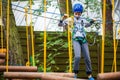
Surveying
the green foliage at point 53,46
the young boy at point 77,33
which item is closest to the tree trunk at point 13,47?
the young boy at point 77,33

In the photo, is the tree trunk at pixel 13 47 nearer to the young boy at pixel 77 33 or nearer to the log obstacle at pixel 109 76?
the young boy at pixel 77 33

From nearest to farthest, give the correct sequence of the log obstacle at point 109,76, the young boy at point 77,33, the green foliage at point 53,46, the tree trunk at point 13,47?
the log obstacle at point 109,76 < the young boy at point 77,33 < the tree trunk at point 13,47 < the green foliage at point 53,46

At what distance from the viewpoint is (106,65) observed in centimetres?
620

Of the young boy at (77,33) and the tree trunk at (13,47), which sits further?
the tree trunk at (13,47)

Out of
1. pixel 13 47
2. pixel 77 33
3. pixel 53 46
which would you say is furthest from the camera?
pixel 53 46

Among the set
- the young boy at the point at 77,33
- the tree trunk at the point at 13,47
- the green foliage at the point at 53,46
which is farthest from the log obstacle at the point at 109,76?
the green foliage at the point at 53,46

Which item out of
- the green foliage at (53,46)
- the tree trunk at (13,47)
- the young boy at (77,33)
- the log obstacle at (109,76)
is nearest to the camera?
the log obstacle at (109,76)

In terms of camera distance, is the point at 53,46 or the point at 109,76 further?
the point at 53,46

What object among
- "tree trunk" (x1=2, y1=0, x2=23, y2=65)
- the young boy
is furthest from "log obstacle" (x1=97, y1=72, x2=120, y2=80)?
"tree trunk" (x1=2, y1=0, x2=23, y2=65)

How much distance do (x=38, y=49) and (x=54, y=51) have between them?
0.85 feet

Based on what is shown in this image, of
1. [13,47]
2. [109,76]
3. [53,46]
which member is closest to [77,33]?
[13,47]

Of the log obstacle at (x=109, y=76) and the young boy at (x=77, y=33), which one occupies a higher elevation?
the young boy at (x=77, y=33)

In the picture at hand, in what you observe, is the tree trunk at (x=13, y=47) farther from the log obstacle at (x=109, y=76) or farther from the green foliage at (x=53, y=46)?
the log obstacle at (x=109, y=76)

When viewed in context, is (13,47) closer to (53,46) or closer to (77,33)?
(77,33)
